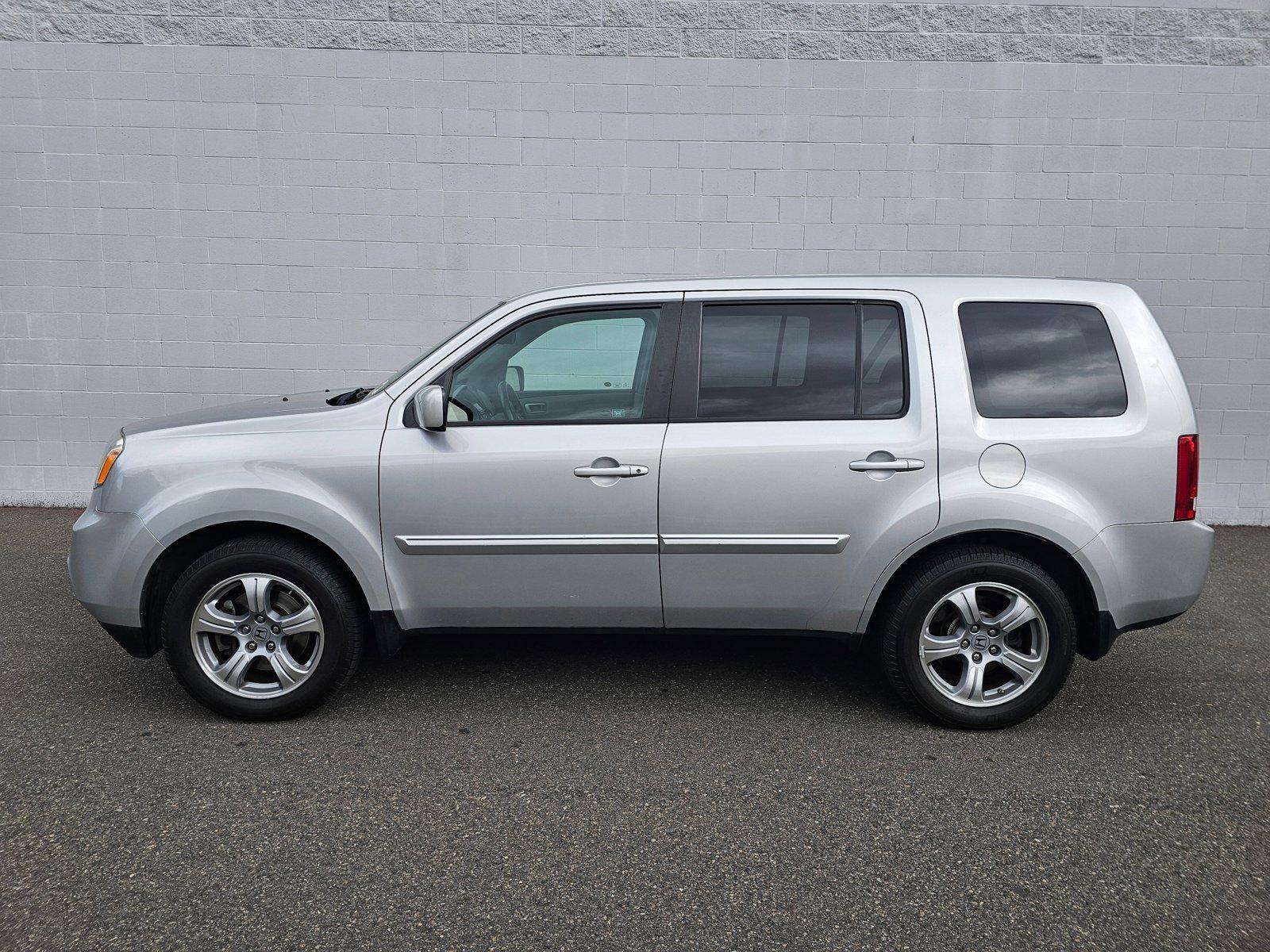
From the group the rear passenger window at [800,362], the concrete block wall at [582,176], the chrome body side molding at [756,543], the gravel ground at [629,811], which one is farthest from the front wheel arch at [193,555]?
the concrete block wall at [582,176]

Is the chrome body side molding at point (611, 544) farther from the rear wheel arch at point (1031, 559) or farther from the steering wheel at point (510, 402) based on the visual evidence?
the steering wheel at point (510, 402)

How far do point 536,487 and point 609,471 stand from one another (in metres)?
0.30

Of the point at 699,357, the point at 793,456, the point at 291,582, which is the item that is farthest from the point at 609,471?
the point at 291,582

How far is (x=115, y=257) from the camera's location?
26.4ft

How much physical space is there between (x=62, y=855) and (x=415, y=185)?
6.02 meters

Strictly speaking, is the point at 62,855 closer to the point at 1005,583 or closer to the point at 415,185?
the point at 1005,583

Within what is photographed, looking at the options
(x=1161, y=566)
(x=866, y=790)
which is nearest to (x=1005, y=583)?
(x=1161, y=566)

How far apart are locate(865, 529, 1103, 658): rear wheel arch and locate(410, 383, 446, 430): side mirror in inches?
74.2

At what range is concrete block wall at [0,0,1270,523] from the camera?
771 centimetres

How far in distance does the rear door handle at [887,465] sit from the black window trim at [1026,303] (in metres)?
0.33

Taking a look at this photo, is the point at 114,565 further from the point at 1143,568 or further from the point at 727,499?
the point at 1143,568

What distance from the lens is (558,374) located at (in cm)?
408

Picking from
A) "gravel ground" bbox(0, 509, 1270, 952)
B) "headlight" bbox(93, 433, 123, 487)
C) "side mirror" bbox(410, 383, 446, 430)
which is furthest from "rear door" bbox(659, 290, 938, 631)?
"headlight" bbox(93, 433, 123, 487)

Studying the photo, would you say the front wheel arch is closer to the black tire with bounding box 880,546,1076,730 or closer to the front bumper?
the front bumper
